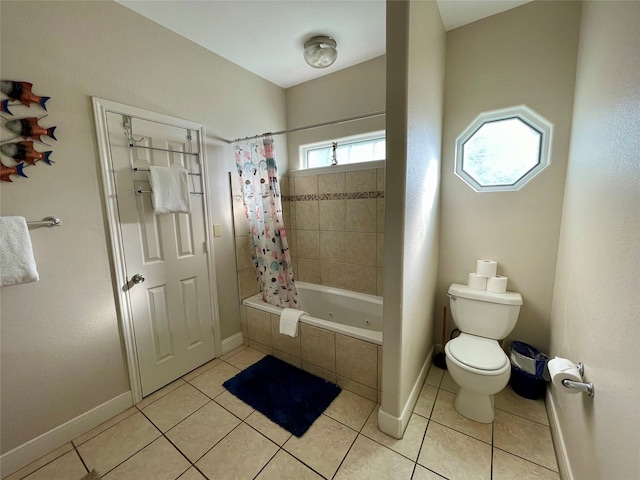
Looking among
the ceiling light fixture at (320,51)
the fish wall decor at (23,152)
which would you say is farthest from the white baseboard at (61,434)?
the ceiling light fixture at (320,51)

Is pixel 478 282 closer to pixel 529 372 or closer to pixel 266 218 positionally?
pixel 529 372

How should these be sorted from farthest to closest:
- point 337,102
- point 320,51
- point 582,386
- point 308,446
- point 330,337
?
point 337,102 < point 320,51 < point 330,337 < point 308,446 < point 582,386

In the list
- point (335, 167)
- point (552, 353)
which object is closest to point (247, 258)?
point (335, 167)

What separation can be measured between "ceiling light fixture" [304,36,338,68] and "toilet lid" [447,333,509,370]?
237 centimetres

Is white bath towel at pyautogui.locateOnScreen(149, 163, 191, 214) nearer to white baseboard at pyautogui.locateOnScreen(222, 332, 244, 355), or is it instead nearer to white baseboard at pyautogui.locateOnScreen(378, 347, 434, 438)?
white baseboard at pyautogui.locateOnScreen(222, 332, 244, 355)

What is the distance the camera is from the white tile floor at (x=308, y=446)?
4.24 ft

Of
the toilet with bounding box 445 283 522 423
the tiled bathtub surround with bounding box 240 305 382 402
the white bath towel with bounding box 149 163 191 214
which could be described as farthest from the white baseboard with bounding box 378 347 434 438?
the white bath towel with bounding box 149 163 191 214

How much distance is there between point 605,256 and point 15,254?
8.49ft

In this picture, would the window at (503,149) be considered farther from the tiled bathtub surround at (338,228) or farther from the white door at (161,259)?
the white door at (161,259)

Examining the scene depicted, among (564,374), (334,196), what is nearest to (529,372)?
(564,374)

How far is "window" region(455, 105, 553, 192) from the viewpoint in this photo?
5.81 ft

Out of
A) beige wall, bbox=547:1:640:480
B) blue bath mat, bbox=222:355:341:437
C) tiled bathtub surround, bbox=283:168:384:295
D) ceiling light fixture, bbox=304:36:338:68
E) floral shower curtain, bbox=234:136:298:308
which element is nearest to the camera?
beige wall, bbox=547:1:640:480

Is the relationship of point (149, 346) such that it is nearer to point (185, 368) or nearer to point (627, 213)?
point (185, 368)

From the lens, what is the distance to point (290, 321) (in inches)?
79.5
